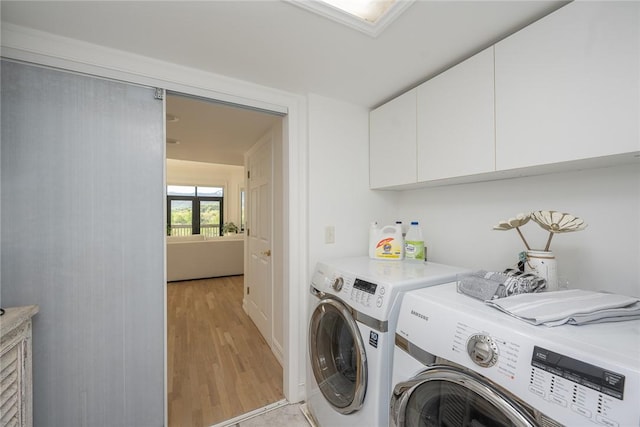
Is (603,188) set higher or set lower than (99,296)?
higher

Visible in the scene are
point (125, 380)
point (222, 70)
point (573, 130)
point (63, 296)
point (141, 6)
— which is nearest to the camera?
point (573, 130)

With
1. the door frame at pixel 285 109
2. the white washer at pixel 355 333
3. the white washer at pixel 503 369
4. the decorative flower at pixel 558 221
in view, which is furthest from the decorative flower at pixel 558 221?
the door frame at pixel 285 109

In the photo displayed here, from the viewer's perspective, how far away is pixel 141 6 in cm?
103

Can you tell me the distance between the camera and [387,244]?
175 centimetres

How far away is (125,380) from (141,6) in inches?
69.5

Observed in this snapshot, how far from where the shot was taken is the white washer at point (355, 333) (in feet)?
3.56

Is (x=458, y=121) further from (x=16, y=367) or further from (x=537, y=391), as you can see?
(x=16, y=367)

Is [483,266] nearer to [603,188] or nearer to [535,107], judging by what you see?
[603,188]

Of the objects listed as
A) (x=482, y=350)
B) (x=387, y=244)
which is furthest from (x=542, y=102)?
(x=387, y=244)

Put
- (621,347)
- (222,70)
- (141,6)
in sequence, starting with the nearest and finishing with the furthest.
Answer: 1. (621,347)
2. (141,6)
3. (222,70)

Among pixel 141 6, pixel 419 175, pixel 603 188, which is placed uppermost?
pixel 141 6

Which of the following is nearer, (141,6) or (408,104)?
(141,6)

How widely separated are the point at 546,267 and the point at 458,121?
0.78 metres

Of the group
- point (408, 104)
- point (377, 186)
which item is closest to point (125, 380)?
point (377, 186)
